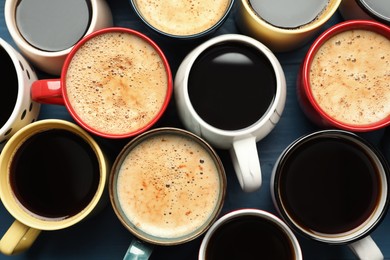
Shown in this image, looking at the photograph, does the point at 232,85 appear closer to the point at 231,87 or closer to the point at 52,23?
the point at 231,87

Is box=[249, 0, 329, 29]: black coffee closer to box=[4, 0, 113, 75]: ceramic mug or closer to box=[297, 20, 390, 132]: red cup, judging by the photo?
box=[297, 20, 390, 132]: red cup

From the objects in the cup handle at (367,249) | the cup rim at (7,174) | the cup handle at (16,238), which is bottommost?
the cup handle at (367,249)

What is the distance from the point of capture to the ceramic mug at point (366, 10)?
104 cm

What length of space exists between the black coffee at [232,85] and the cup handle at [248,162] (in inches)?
1.8

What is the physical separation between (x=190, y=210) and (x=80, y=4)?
1.50 feet

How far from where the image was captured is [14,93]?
1.08 meters

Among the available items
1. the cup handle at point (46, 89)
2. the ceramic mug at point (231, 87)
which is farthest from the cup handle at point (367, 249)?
the cup handle at point (46, 89)

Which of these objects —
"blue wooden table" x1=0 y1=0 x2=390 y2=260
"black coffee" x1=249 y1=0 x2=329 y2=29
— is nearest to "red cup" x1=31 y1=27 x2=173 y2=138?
"blue wooden table" x1=0 y1=0 x2=390 y2=260

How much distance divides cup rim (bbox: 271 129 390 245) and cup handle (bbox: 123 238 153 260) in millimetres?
264

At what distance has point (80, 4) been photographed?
1095 mm

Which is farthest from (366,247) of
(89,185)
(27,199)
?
(27,199)

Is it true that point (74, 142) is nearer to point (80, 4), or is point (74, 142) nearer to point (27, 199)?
point (27, 199)

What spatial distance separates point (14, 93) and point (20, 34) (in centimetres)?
12

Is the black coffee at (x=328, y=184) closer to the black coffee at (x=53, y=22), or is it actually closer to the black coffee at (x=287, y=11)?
the black coffee at (x=287, y=11)
